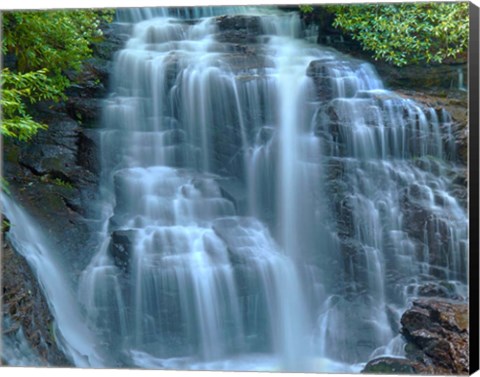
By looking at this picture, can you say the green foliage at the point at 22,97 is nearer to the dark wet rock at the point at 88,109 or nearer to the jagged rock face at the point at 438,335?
the dark wet rock at the point at 88,109

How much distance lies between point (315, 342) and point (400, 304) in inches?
22.6

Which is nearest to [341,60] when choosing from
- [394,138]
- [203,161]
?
[394,138]

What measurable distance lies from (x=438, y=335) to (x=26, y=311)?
8.43 feet

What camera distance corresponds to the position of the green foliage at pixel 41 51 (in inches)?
220

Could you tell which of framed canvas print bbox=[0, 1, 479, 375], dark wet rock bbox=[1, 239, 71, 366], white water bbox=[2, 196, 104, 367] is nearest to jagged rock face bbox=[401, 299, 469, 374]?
framed canvas print bbox=[0, 1, 479, 375]

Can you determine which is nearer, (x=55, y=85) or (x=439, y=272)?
(x=439, y=272)

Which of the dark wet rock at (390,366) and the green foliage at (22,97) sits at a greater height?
the green foliage at (22,97)

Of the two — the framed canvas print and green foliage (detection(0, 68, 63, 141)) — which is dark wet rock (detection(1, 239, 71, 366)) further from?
green foliage (detection(0, 68, 63, 141))

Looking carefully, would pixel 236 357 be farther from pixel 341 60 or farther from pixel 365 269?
pixel 341 60

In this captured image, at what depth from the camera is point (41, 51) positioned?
5.73 meters

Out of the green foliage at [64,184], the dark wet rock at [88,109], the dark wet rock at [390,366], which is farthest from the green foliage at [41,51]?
the dark wet rock at [390,366]

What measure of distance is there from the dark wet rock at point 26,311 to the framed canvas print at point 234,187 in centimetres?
1

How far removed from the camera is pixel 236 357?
5.47 m

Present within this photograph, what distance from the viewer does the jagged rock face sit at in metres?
5.17
